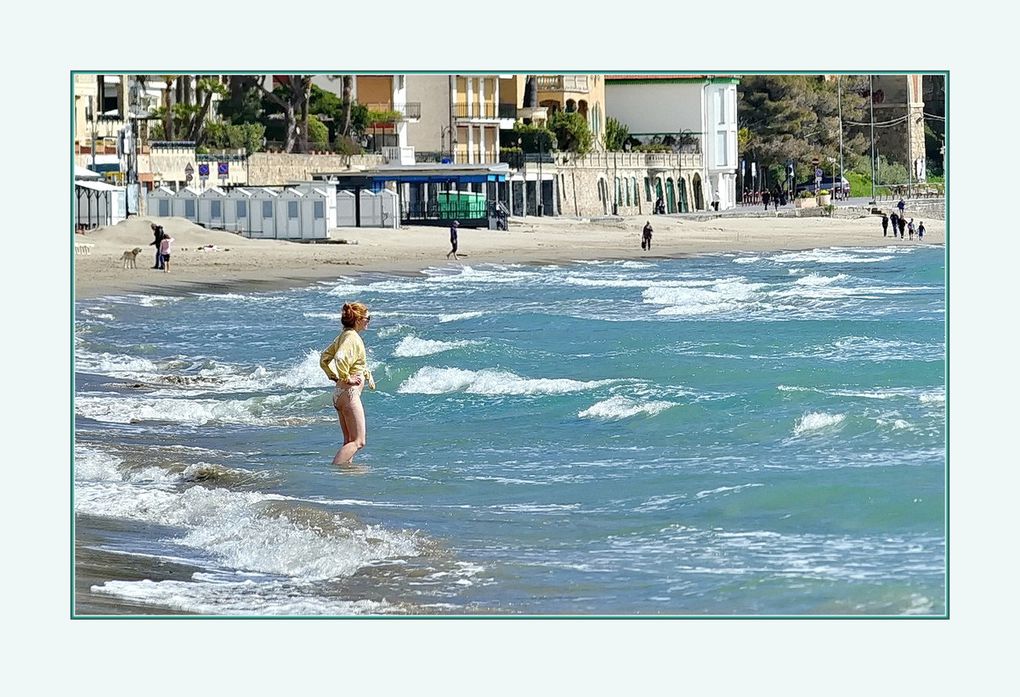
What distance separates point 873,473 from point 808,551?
2.52 feet

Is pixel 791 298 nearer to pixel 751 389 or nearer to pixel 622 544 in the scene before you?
pixel 751 389

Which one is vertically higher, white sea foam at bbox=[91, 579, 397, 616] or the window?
the window

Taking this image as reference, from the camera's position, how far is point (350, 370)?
7090mm

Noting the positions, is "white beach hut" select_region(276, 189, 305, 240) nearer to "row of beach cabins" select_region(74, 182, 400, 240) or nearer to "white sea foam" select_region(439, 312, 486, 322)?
"row of beach cabins" select_region(74, 182, 400, 240)

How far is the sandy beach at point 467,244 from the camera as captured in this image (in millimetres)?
7664

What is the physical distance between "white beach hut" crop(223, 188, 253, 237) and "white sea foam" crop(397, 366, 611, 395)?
2.98 ft

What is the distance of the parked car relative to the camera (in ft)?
24.9

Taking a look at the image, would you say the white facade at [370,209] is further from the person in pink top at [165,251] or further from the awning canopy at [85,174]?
the awning canopy at [85,174]

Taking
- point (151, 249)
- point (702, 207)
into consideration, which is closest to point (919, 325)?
point (702, 207)

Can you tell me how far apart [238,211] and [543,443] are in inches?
60.5

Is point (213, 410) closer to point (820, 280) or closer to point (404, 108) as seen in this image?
point (404, 108)

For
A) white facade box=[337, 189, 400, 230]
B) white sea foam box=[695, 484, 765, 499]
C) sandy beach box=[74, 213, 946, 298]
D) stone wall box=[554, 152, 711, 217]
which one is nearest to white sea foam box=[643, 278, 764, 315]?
sandy beach box=[74, 213, 946, 298]

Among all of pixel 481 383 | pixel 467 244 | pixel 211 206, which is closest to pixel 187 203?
pixel 211 206

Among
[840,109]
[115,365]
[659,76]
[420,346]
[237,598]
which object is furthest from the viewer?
[420,346]
